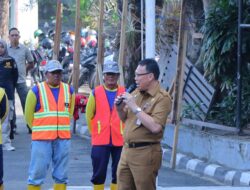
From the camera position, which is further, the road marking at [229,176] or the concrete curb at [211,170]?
the road marking at [229,176]

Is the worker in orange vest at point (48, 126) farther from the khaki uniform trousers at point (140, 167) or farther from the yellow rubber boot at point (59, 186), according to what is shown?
the khaki uniform trousers at point (140, 167)

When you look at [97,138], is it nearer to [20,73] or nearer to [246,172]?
[246,172]

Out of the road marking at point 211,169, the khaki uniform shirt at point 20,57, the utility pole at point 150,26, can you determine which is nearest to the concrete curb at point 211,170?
the road marking at point 211,169

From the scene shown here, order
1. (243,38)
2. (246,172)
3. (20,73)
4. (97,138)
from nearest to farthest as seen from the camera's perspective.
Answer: (97,138), (246,172), (243,38), (20,73)

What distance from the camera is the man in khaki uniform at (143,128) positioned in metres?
7.48

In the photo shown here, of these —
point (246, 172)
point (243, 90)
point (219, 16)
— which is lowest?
point (246, 172)

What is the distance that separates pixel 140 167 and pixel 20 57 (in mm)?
7911

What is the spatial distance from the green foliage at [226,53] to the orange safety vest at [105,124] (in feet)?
12.2

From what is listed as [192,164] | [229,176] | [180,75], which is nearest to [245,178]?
[229,176]

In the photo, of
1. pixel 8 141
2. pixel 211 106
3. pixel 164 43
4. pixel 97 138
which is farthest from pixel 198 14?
pixel 97 138

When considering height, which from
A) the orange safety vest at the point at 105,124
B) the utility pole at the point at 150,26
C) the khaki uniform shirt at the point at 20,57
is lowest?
the orange safety vest at the point at 105,124

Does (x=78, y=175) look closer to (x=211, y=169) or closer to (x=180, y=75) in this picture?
(x=211, y=169)

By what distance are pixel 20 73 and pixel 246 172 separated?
5.19 m

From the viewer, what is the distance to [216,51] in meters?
13.0
